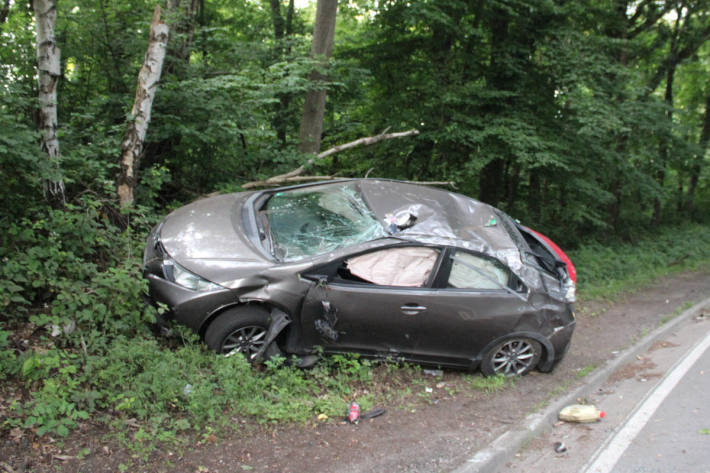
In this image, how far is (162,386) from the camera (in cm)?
421

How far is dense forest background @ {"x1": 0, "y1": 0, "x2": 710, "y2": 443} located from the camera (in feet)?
14.7

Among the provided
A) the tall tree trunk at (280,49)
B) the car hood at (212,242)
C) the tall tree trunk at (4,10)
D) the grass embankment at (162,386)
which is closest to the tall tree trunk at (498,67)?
the tall tree trunk at (280,49)

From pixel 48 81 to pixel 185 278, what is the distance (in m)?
2.88

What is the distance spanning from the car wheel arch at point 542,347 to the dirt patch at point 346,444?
0.45 ft

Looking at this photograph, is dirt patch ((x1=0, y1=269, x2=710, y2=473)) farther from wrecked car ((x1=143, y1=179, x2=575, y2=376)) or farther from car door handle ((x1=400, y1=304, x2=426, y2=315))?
car door handle ((x1=400, y1=304, x2=426, y2=315))

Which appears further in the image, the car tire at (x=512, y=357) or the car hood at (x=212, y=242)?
the car tire at (x=512, y=357)

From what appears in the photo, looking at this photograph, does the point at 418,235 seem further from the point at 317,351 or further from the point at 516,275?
the point at 317,351

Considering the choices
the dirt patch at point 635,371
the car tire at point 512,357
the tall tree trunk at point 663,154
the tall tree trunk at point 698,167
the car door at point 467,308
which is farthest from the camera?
the tall tree trunk at point 698,167

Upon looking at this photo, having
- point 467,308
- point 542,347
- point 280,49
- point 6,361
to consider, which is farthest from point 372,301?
point 280,49

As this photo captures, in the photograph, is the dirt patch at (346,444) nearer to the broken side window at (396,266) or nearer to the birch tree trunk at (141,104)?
the broken side window at (396,266)

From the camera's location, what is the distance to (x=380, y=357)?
5375 mm

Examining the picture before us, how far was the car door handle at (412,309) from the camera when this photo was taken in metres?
5.16

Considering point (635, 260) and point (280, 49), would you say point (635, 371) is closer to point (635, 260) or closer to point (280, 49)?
point (635, 260)

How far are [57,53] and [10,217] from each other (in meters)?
1.91
